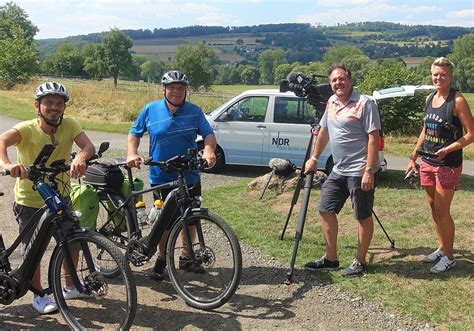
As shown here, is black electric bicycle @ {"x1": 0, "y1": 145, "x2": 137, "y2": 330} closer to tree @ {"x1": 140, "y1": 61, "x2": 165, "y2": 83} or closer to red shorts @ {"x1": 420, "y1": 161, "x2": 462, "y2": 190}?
red shorts @ {"x1": 420, "y1": 161, "x2": 462, "y2": 190}

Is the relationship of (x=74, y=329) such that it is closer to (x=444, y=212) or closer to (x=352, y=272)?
(x=352, y=272)

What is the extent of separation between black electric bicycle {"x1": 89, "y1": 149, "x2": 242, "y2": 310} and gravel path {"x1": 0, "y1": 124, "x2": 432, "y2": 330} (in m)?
0.17

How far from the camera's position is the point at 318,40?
491ft

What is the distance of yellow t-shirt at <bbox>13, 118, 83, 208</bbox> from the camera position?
378cm

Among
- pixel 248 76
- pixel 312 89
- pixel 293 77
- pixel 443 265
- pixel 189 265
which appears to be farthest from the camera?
pixel 248 76

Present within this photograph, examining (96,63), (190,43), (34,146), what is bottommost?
(34,146)

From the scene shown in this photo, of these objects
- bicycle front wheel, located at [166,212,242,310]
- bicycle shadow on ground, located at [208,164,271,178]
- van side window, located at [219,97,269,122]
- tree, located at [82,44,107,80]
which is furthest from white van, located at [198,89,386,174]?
tree, located at [82,44,107,80]

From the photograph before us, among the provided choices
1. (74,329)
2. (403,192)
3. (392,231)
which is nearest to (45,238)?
(74,329)

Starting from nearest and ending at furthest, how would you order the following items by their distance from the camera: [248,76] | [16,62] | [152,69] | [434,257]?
[434,257] → [16,62] → [248,76] → [152,69]

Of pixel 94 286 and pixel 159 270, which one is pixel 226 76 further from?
pixel 94 286

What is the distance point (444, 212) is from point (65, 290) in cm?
346

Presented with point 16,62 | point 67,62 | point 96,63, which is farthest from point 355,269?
point 67,62

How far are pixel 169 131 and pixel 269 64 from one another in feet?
332

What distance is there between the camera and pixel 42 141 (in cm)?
379
